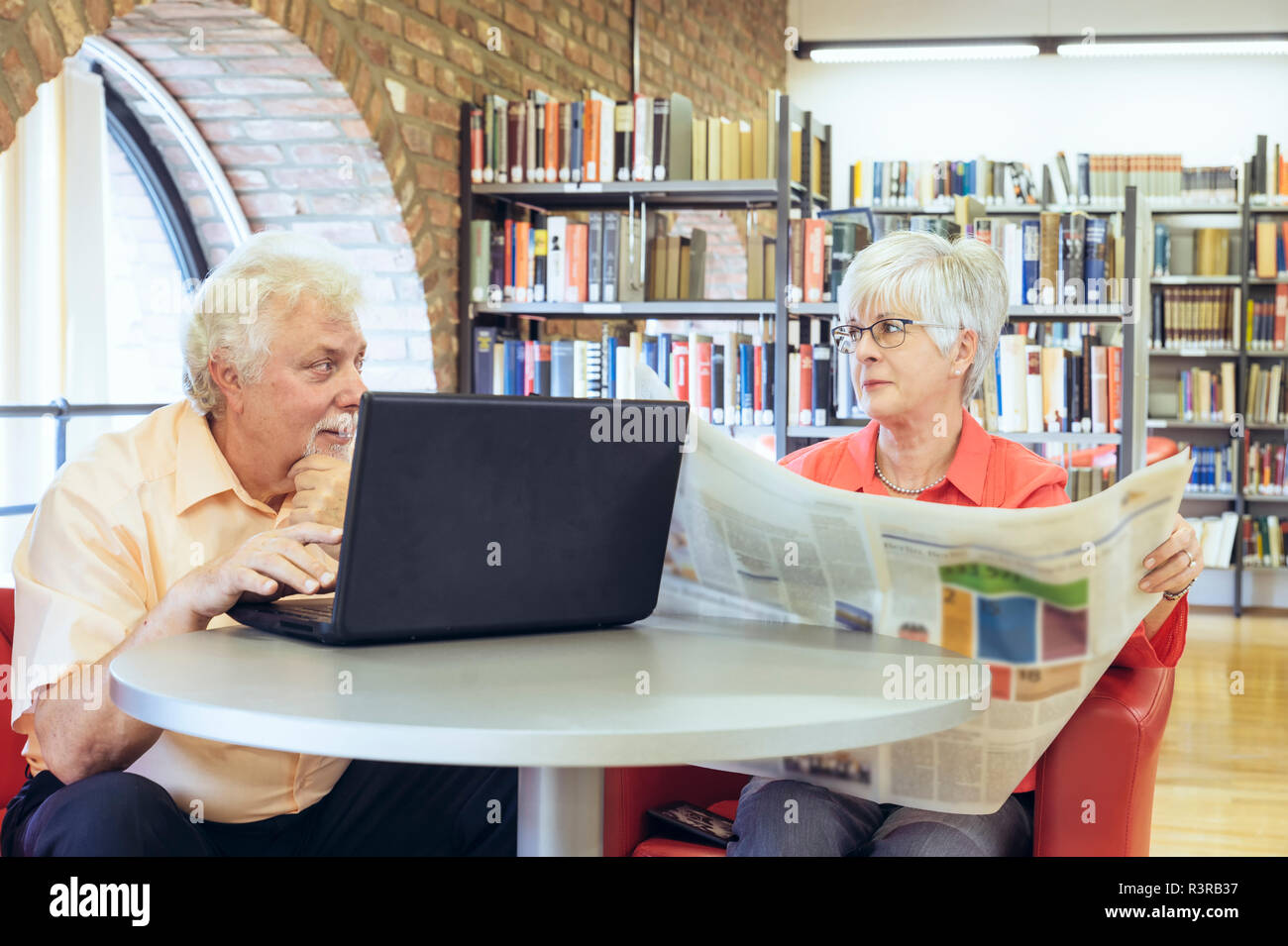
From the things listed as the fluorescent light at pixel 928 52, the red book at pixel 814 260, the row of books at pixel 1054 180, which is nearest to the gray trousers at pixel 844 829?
the red book at pixel 814 260

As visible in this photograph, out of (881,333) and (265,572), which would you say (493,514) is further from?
(881,333)

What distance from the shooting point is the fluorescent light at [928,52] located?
7098 millimetres

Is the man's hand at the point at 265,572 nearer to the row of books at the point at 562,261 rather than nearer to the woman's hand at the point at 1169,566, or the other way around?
the woman's hand at the point at 1169,566

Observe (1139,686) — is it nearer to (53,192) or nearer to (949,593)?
(949,593)

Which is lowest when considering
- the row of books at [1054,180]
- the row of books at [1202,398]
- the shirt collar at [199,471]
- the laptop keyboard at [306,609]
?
the laptop keyboard at [306,609]

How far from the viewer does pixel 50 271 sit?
373 cm

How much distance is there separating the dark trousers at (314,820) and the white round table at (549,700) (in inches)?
6.9

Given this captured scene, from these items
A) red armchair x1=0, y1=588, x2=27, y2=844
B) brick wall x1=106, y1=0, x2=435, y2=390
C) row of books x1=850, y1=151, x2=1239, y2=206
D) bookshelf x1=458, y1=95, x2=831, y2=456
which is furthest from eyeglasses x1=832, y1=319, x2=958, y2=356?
row of books x1=850, y1=151, x2=1239, y2=206

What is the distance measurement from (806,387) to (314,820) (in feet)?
9.26

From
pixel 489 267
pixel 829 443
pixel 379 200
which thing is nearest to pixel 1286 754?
pixel 829 443

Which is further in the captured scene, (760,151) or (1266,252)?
(1266,252)

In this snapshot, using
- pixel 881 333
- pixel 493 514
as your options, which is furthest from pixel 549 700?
pixel 881 333

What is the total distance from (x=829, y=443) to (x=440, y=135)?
2561 mm

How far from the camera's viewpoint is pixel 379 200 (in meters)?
3.92
